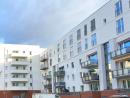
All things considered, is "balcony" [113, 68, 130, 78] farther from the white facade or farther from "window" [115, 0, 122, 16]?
the white facade

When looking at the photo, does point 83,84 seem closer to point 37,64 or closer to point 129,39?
point 129,39

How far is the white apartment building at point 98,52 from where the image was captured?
42500 mm

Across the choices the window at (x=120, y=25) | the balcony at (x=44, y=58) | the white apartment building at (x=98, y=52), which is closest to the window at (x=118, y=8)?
the white apartment building at (x=98, y=52)

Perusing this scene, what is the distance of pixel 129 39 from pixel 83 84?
1779 cm

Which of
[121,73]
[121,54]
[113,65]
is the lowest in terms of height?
[121,73]

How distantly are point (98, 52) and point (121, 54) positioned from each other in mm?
8681

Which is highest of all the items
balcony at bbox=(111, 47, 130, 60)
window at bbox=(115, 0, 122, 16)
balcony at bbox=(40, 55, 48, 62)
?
window at bbox=(115, 0, 122, 16)

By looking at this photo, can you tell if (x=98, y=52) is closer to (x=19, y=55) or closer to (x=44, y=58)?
(x=44, y=58)

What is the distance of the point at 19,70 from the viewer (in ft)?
285

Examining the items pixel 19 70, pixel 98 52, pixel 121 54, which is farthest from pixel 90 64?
pixel 19 70

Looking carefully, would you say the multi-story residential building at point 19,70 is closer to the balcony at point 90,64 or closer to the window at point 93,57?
the balcony at point 90,64

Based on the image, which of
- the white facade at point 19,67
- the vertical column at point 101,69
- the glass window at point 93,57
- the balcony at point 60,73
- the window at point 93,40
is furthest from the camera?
the white facade at point 19,67

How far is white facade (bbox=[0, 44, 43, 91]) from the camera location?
86.3 m

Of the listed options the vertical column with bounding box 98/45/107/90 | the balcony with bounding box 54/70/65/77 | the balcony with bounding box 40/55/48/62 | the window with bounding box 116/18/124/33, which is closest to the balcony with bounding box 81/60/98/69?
the vertical column with bounding box 98/45/107/90
